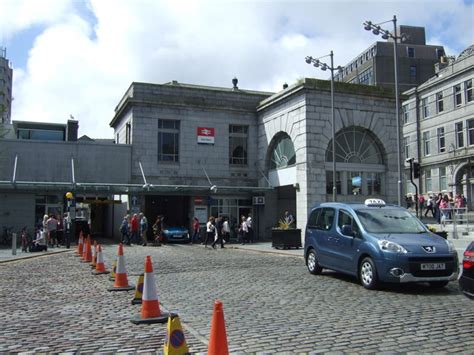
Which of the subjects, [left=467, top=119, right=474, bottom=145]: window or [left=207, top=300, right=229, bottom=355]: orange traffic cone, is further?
[left=467, top=119, right=474, bottom=145]: window

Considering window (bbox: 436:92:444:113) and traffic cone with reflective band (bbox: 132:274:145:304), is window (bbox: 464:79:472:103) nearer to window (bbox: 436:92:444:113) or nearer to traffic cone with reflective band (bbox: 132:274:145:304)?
window (bbox: 436:92:444:113)

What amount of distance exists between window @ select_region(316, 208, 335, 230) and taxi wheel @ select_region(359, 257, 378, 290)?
1.82 metres

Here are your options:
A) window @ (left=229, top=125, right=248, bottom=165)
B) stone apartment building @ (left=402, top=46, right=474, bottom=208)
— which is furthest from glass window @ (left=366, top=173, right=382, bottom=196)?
stone apartment building @ (left=402, top=46, right=474, bottom=208)

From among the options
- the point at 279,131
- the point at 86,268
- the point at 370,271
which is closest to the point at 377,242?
the point at 370,271

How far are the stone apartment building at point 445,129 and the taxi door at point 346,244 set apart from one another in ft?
109

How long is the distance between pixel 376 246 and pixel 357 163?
21287 mm

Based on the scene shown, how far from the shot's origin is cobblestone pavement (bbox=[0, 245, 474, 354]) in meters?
5.78

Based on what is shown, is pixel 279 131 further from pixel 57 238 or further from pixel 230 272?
pixel 230 272

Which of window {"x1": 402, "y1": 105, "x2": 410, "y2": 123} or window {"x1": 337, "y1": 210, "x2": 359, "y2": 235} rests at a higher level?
window {"x1": 402, "y1": 105, "x2": 410, "y2": 123}

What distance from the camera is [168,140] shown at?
108 feet

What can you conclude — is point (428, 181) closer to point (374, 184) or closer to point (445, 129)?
point (445, 129)

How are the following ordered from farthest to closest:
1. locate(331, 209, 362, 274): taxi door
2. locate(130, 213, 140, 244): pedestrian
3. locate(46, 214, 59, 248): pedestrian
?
1. locate(130, 213, 140, 244): pedestrian
2. locate(46, 214, 59, 248): pedestrian
3. locate(331, 209, 362, 274): taxi door

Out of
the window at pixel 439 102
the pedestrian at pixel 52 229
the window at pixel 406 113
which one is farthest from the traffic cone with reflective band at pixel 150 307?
the window at pixel 406 113

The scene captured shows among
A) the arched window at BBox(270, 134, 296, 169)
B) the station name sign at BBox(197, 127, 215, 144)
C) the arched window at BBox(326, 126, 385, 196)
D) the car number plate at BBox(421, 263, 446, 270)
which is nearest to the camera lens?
the car number plate at BBox(421, 263, 446, 270)
